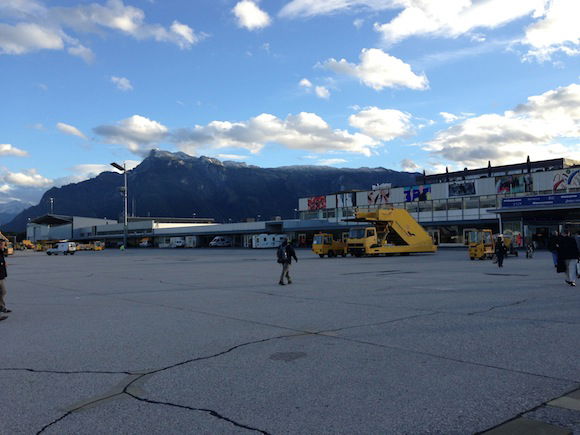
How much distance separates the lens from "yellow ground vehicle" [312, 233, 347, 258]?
136 ft

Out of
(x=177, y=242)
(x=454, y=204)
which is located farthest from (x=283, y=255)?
(x=177, y=242)

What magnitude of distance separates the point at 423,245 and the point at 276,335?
117 feet

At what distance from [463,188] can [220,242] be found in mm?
43221

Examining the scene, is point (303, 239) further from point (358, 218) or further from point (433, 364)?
point (433, 364)

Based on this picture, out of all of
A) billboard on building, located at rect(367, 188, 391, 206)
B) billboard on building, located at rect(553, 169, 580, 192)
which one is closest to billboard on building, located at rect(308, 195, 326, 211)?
billboard on building, located at rect(367, 188, 391, 206)

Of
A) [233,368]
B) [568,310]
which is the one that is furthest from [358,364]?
[568,310]

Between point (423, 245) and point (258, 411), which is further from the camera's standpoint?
point (423, 245)

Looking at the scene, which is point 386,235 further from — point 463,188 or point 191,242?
point 191,242

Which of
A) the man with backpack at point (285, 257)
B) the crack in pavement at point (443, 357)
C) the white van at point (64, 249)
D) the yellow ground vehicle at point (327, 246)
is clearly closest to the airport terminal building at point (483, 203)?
the yellow ground vehicle at point (327, 246)

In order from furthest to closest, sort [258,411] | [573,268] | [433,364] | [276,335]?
1. [573,268]
2. [276,335]
3. [433,364]
4. [258,411]

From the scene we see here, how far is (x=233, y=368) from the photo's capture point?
6348 mm

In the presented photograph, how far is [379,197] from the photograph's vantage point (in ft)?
257

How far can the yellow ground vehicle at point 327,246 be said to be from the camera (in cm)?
4138

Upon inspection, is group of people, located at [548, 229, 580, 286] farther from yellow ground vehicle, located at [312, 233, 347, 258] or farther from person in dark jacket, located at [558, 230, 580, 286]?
yellow ground vehicle, located at [312, 233, 347, 258]
